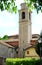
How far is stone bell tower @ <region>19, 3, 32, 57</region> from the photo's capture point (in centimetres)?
5522

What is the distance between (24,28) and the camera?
184ft

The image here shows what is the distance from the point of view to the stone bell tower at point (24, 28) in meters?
55.2

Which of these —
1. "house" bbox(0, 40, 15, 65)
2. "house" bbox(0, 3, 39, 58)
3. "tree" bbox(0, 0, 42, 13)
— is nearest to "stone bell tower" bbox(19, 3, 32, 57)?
"house" bbox(0, 3, 39, 58)

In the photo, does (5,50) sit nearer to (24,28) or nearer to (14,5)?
(24,28)

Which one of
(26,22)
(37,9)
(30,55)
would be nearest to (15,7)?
(37,9)

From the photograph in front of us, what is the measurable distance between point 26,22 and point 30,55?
7.87 meters

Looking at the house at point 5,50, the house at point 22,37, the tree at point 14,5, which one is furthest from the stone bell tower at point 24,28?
the tree at point 14,5

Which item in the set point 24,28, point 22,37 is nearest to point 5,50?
point 22,37

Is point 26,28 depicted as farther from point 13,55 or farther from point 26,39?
point 13,55

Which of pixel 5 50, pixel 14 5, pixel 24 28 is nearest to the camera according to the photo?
pixel 14 5

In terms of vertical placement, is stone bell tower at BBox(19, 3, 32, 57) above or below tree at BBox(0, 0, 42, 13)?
below

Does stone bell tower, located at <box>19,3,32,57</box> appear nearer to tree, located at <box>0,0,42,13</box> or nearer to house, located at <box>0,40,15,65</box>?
house, located at <box>0,40,15,65</box>

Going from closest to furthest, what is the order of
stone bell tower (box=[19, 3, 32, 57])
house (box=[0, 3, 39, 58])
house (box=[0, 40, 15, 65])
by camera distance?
house (box=[0, 40, 15, 65]) → house (box=[0, 3, 39, 58]) → stone bell tower (box=[19, 3, 32, 57])

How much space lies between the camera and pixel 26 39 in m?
55.7
